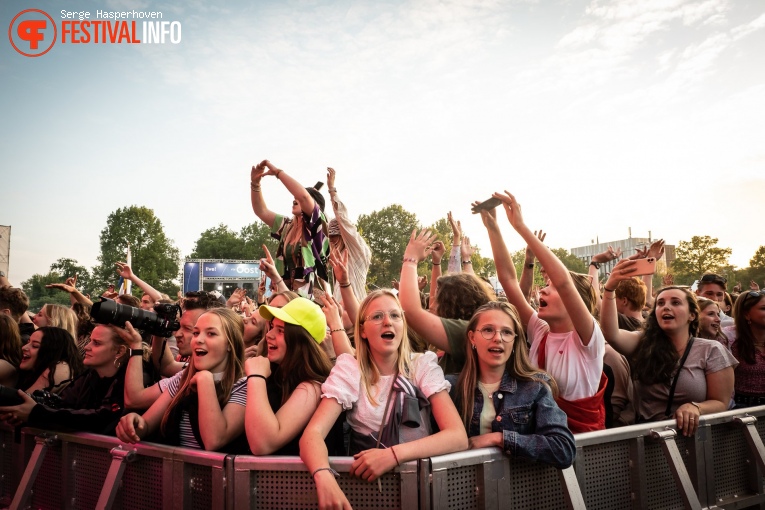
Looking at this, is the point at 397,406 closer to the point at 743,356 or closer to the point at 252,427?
the point at 252,427

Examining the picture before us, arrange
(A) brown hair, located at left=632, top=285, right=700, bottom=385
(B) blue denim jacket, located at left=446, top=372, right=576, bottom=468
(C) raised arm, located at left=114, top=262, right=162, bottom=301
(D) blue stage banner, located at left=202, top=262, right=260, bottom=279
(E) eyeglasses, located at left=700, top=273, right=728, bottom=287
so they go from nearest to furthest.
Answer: (B) blue denim jacket, located at left=446, top=372, right=576, bottom=468, (A) brown hair, located at left=632, top=285, right=700, bottom=385, (E) eyeglasses, located at left=700, top=273, right=728, bottom=287, (C) raised arm, located at left=114, top=262, right=162, bottom=301, (D) blue stage banner, located at left=202, top=262, right=260, bottom=279

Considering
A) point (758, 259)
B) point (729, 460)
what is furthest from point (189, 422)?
point (758, 259)

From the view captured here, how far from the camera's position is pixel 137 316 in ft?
10.7

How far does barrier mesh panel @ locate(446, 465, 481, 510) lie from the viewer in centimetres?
244

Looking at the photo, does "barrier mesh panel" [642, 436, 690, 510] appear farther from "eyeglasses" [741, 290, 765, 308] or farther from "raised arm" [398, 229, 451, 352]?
"eyeglasses" [741, 290, 765, 308]

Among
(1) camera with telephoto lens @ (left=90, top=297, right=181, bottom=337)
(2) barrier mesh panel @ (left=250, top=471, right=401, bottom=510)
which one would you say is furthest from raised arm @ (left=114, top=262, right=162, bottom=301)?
(2) barrier mesh panel @ (left=250, top=471, right=401, bottom=510)

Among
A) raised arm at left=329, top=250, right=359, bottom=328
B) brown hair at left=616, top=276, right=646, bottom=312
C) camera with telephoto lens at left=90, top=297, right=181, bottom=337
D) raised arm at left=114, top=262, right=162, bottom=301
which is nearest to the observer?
camera with telephoto lens at left=90, top=297, right=181, bottom=337

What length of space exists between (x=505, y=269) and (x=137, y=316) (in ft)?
8.12

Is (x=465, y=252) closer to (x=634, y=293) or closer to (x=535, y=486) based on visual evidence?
(x=634, y=293)

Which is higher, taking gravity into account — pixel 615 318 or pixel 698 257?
pixel 698 257

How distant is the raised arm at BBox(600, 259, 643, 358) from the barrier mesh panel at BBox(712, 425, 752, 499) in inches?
30.8

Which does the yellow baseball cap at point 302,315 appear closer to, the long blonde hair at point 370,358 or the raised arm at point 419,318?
the long blonde hair at point 370,358

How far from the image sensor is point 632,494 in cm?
299

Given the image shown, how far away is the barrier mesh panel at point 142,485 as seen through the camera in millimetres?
2656
